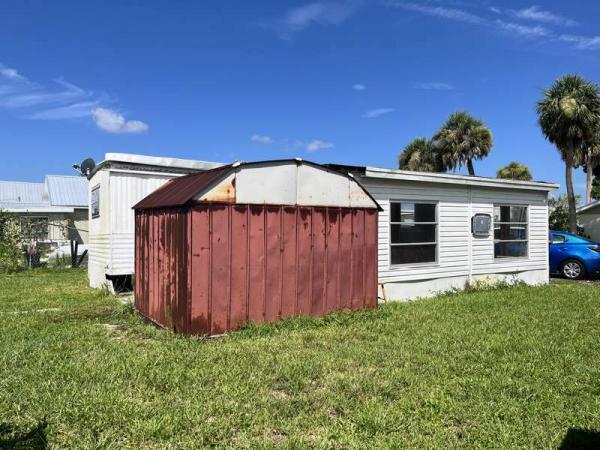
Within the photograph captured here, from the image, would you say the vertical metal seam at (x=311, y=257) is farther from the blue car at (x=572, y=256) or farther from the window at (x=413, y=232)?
the blue car at (x=572, y=256)

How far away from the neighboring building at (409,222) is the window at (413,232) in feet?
0.07

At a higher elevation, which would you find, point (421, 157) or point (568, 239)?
point (421, 157)

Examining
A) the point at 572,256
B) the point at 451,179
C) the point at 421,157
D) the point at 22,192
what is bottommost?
the point at 572,256

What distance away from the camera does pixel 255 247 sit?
23.1 feet

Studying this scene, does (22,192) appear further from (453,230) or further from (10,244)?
(453,230)

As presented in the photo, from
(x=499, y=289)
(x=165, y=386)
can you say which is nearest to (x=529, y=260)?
(x=499, y=289)

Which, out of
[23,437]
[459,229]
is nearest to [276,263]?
[23,437]

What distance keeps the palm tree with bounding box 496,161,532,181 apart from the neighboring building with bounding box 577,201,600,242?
22.1 feet

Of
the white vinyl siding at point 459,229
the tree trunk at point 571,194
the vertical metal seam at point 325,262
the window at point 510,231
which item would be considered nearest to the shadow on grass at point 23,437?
the vertical metal seam at point 325,262

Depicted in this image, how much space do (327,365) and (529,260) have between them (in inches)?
390

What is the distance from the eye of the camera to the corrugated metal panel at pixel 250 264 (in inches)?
259

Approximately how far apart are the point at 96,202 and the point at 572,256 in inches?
549

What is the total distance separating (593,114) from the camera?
22.4 meters

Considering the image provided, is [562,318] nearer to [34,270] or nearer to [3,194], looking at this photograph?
[34,270]
